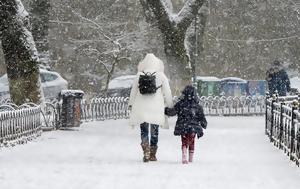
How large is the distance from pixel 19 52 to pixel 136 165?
968 cm

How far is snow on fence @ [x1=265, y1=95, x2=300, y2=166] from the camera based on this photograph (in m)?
12.0

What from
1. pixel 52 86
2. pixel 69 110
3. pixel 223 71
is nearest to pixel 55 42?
pixel 223 71

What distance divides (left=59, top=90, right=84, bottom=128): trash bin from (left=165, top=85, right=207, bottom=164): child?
9.05 m

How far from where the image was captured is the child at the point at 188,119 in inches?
473

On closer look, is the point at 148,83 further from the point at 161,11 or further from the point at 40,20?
the point at 40,20

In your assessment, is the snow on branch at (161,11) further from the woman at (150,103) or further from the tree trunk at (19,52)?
the woman at (150,103)

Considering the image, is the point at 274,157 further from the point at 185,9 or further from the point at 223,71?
the point at 223,71

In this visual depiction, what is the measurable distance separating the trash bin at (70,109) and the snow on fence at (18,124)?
261cm

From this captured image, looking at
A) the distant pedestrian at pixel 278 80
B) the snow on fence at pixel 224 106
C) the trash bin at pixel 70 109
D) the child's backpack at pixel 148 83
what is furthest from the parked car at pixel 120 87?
the child's backpack at pixel 148 83

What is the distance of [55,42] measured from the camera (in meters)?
50.6

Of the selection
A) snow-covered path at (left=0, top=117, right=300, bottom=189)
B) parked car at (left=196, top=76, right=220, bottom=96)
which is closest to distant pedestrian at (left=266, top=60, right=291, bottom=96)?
snow-covered path at (left=0, top=117, right=300, bottom=189)

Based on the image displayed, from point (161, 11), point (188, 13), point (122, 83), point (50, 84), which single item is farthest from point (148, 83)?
point (122, 83)

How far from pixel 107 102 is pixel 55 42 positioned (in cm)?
2429

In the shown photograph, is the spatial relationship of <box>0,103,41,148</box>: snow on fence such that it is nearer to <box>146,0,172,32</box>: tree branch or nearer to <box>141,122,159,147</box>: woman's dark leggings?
<box>141,122,159,147</box>: woman's dark leggings
